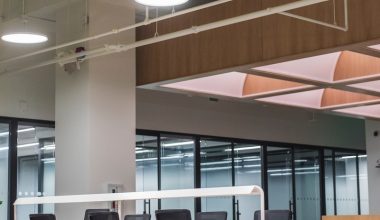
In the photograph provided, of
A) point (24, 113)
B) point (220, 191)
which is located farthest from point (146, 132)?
point (220, 191)

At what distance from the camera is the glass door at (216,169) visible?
14.0 metres

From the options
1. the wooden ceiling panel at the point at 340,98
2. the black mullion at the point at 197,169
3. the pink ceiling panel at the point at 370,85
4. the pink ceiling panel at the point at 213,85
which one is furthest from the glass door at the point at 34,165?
the pink ceiling panel at the point at 370,85

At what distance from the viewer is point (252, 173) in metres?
15.0

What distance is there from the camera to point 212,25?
25.7 ft

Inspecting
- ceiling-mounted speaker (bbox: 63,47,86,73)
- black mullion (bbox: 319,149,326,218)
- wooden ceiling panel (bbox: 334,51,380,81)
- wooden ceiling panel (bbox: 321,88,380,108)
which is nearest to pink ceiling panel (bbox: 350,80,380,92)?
wooden ceiling panel (bbox: 334,51,380,81)

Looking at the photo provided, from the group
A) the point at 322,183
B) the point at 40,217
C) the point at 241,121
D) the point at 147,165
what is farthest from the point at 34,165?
the point at 322,183

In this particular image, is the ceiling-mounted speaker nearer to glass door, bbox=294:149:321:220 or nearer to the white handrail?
the white handrail

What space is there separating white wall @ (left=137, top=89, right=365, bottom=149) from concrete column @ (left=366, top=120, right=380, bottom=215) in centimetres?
188

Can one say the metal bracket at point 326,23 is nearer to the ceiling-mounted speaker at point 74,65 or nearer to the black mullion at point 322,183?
the ceiling-mounted speaker at point 74,65

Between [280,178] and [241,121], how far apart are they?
6.11 ft

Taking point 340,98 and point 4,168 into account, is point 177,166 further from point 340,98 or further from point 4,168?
point 340,98

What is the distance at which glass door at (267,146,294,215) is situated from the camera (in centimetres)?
1523

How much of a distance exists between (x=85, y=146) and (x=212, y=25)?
300 cm

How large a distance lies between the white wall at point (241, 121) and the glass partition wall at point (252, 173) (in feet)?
0.55
